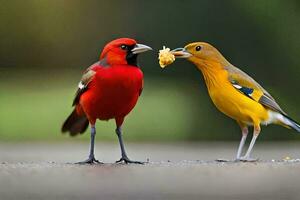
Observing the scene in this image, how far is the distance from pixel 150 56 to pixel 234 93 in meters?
9.43

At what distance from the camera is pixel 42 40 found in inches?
660

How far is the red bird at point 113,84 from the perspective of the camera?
4.56 m

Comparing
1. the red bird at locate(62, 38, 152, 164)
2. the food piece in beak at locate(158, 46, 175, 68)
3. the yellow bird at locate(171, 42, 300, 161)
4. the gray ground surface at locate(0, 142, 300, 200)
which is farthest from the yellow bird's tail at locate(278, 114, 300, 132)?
the gray ground surface at locate(0, 142, 300, 200)

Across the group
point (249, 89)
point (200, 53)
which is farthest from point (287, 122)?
point (200, 53)

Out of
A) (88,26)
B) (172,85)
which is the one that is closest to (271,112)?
(172,85)

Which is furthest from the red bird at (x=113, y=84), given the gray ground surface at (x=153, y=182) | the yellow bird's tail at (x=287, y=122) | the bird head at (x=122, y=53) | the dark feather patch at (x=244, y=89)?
the gray ground surface at (x=153, y=182)

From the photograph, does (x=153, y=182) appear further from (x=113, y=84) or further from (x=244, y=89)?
(x=244, y=89)

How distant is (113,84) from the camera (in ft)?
14.9

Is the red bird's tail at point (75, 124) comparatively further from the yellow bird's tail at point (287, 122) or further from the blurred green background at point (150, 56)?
the blurred green background at point (150, 56)

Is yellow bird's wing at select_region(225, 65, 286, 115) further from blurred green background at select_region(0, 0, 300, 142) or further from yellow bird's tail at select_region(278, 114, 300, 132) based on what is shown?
blurred green background at select_region(0, 0, 300, 142)

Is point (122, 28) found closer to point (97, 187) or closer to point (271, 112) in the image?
point (271, 112)

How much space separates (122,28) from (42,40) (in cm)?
182

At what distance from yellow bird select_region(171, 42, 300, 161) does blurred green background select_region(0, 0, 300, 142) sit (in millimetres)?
4675

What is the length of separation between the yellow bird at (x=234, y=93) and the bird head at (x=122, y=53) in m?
0.21
